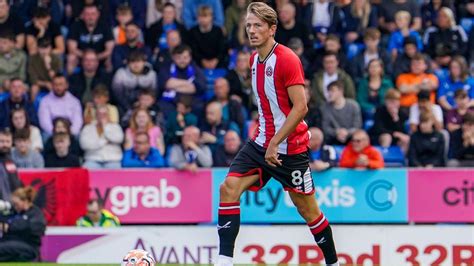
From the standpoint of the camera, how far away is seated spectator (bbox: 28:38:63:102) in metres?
18.8

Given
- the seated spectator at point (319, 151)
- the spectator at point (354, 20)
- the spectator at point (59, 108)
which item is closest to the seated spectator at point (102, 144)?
the spectator at point (59, 108)

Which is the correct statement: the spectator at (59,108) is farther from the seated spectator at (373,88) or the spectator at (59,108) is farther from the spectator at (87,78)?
the seated spectator at (373,88)

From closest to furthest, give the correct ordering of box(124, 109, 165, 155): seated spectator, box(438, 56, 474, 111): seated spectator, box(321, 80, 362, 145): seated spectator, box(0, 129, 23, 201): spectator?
box(0, 129, 23, 201): spectator, box(124, 109, 165, 155): seated spectator, box(321, 80, 362, 145): seated spectator, box(438, 56, 474, 111): seated spectator

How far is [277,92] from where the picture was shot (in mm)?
9734

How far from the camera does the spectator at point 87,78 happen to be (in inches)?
741

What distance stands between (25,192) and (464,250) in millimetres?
5328

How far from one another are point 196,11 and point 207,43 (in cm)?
95

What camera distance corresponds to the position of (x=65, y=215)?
631 inches

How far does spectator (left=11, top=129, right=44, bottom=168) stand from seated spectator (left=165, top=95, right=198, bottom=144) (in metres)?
1.91

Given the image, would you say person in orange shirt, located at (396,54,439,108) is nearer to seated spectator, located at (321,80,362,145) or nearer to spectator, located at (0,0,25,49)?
seated spectator, located at (321,80,362,145)

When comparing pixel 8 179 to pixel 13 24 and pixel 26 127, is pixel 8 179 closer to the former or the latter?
pixel 26 127

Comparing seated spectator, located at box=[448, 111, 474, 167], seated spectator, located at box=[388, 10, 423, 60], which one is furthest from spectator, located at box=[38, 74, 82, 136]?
seated spectator, located at box=[448, 111, 474, 167]

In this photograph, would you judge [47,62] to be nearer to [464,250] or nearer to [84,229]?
[84,229]

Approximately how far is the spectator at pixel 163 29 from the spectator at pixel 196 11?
32cm
